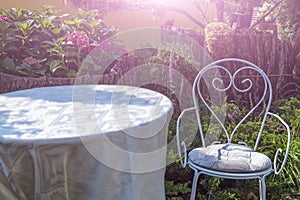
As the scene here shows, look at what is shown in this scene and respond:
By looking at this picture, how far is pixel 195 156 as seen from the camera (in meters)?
1.78

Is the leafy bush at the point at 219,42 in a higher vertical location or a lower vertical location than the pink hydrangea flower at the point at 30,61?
higher

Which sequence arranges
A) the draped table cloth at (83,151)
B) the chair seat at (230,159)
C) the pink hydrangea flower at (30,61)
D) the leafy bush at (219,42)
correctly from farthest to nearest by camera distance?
the leafy bush at (219,42), the pink hydrangea flower at (30,61), the chair seat at (230,159), the draped table cloth at (83,151)

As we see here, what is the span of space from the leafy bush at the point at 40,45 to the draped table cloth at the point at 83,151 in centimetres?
166

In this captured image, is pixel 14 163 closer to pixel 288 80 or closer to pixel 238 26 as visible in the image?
pixel 288 80

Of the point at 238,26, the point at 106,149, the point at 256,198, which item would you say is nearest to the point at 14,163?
the point at 106,149

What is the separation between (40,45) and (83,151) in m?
2.46

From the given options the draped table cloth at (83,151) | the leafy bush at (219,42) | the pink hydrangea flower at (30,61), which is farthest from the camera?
the leafy bush at (219,42)

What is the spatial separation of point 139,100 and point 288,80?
255 cm

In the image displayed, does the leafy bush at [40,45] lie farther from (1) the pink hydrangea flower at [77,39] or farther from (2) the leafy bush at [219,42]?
(2) the leafy bush at [219,42]

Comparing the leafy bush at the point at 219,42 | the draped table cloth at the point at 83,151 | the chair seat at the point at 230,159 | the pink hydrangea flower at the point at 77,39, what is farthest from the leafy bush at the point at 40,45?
the chair seat at the point at 230,159

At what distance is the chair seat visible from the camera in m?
1.61

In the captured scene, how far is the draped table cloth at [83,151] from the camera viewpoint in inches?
44.0

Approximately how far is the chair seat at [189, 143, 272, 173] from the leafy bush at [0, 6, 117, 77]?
1.76m

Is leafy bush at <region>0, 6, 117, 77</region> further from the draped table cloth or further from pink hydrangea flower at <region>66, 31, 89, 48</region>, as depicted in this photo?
the draped table cloth
